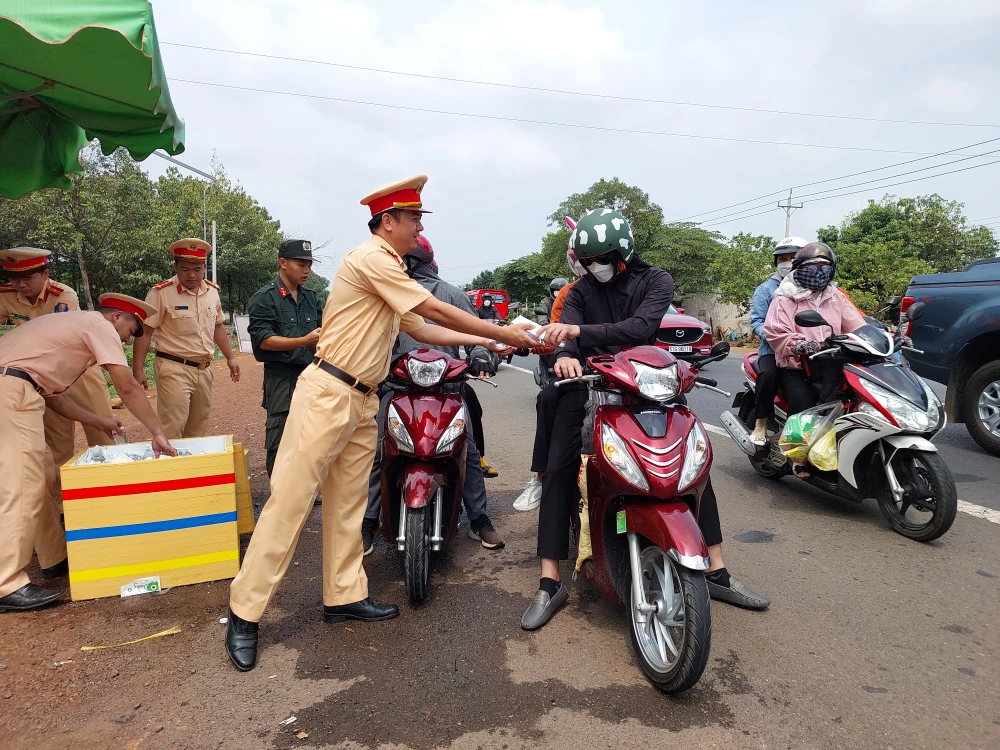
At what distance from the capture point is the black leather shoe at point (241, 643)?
2721 mm

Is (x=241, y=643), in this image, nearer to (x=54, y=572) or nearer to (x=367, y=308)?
(x=367, y=308)

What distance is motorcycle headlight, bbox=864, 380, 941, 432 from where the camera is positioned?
152 inches

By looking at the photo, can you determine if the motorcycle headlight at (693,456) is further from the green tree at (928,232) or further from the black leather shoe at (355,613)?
the green tree at (928,232)

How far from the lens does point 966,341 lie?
5.98 metres

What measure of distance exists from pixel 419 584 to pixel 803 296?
324cm

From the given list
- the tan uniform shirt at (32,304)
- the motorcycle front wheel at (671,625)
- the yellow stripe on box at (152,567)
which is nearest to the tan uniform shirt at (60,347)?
the tan uniform shirt at (32,304)

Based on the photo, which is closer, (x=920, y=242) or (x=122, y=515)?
(x=122, y=515)

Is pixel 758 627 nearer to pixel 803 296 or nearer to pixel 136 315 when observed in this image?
pixel 803 296

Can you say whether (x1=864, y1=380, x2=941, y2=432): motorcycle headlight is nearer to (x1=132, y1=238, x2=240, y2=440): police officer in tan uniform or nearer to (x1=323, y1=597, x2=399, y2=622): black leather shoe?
(x1=323, y1=597, x2=399, y2=622): black leather shoe

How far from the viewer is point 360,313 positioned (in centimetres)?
294

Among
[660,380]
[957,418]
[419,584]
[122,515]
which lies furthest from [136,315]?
[957,418]

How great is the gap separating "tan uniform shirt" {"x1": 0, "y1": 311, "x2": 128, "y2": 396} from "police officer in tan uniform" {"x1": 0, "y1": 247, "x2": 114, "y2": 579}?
0.51 m

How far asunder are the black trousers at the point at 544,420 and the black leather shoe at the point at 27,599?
2.54 m

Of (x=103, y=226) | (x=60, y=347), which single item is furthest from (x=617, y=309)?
(x=103, y=226)
